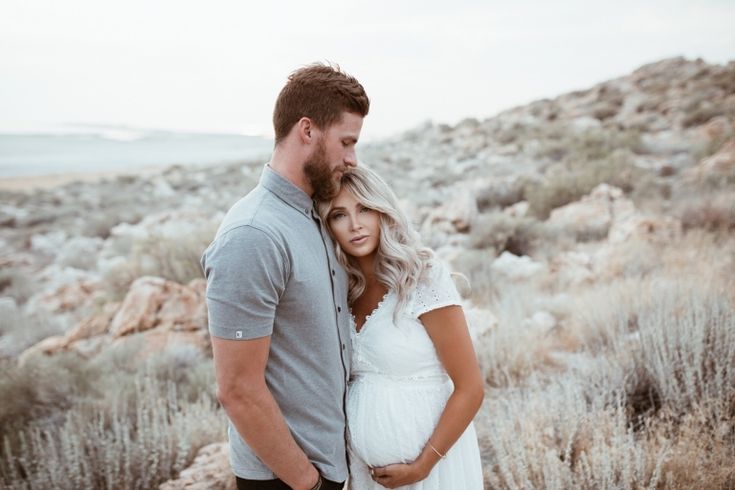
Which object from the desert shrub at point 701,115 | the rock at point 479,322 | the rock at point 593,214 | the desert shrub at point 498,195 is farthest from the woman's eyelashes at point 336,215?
the desert shrub at point 701,115

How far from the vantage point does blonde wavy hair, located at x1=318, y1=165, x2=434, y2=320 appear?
82.8 inches

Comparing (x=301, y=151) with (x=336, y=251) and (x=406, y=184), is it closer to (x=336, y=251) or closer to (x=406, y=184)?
(x=336, y=251)

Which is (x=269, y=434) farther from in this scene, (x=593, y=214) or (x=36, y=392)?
(x=593, y=214)

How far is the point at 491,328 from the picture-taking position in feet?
15.4

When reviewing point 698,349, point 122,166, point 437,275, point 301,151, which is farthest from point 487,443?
point 122,166

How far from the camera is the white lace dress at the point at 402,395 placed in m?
2.02

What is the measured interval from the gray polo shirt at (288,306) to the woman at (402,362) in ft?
0.55

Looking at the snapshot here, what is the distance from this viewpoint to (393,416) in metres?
2.04

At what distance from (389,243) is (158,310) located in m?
3.81

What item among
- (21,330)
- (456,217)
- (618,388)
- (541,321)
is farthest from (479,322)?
(21,330)

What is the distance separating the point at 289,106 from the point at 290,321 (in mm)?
793

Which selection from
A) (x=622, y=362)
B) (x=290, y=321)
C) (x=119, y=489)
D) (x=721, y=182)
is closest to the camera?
(x=290, y=321)

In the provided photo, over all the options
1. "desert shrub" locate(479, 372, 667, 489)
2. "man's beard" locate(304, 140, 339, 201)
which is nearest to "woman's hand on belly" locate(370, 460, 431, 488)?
"desert shrub" locate(479, 372, 667, 489)

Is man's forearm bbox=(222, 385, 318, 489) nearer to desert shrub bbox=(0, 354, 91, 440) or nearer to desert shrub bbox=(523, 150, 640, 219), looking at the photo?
desert shrub bbox=(0, 354, 91, 440)
